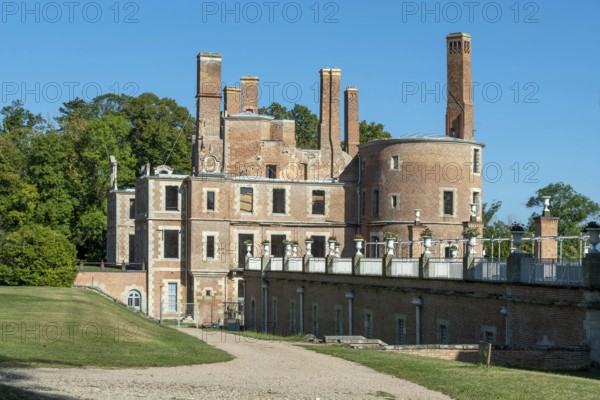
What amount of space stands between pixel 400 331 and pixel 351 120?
131 feet

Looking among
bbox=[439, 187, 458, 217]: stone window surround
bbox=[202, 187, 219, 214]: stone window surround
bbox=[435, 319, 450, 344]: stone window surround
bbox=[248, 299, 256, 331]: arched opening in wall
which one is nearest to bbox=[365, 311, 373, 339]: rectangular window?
bbox=[435, 319, 450, 344]: stone window surround

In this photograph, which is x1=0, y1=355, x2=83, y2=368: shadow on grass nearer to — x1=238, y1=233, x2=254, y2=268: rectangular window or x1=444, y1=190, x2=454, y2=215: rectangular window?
Answer: x1=444, y1=190, x2=454, y2=215: rectangular window

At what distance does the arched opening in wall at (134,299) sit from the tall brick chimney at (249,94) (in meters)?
16.9

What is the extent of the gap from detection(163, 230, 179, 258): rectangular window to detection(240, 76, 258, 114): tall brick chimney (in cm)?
1353

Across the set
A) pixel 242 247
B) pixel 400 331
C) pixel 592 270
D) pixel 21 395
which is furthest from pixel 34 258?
pixel 21 395

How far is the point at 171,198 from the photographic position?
6994 centimetres

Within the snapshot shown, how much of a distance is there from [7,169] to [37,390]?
67975 millimetres

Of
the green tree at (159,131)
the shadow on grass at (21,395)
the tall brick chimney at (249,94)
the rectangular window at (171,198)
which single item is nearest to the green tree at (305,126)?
the green tree at (159,131)

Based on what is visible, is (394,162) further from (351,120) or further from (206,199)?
(206,199)

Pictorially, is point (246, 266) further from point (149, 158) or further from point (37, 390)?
point (37, 390)

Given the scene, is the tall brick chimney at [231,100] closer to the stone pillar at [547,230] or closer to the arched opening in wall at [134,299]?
the arched opening in wall at [134,299]

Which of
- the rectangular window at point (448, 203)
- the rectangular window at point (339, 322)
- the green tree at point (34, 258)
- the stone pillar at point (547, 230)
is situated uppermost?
the rectangular window at point (448, 203)

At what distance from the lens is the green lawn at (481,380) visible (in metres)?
19.5

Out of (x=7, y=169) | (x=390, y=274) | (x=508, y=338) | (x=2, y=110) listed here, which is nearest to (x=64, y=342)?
(x=508, y=338)
